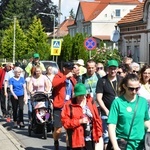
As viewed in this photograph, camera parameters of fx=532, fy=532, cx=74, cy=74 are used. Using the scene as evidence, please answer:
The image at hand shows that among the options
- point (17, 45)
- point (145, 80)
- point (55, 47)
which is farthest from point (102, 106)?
point (17, 45)

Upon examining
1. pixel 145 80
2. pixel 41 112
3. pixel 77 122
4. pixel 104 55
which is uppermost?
pixel 104 55

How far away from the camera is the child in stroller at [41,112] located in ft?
40.8

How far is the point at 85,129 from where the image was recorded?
7.53m

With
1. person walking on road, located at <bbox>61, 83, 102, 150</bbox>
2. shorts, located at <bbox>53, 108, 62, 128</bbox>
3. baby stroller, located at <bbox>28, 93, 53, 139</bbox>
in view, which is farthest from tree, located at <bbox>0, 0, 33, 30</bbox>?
person walking on road, located at <bbox>61, 83, 102, 150</bbox>

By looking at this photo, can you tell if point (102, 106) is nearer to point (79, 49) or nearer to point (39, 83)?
point (39, 83)

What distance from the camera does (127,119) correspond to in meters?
5.71

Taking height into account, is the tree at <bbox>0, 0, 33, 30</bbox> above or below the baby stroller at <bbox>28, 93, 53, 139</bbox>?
above

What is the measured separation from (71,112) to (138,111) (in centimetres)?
179

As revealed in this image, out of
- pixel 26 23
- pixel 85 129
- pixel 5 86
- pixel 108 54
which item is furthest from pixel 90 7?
pixel 85 129

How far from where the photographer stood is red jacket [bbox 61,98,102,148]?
7.33 metres

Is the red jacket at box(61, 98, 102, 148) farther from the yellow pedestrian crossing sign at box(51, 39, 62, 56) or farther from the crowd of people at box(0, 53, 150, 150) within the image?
the yellow pedestrian crossing sign at box(51, 39, 62, 56)

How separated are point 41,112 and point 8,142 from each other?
1372mm

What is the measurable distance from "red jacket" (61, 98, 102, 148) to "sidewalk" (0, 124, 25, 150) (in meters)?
3.37

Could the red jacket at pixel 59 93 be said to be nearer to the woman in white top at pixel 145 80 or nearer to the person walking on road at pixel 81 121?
the woman in white top at pixel 145 80
